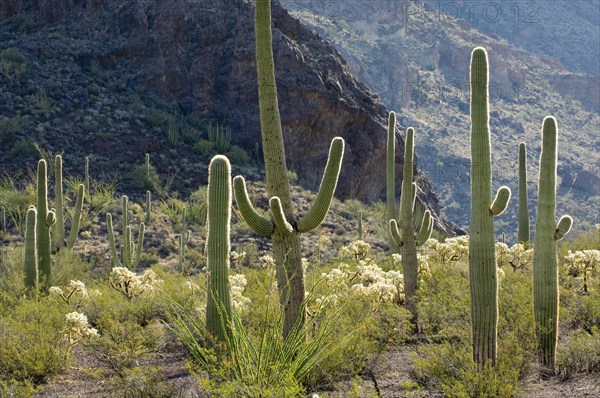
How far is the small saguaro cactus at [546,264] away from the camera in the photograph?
28.3ft

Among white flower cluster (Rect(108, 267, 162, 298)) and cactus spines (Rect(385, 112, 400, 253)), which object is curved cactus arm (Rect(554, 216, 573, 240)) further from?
white flower cluster (Rect(108, 267, 162, 298))

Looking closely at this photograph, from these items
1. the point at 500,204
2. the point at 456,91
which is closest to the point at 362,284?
the point at 500,204

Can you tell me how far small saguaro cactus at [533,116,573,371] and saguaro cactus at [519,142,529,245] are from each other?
703 centimetres

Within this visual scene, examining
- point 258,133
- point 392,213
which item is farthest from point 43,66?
point 392,213

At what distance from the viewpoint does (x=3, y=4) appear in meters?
38.8

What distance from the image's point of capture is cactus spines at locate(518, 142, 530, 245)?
1630cm

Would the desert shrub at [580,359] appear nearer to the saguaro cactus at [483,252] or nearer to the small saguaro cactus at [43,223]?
the saguaro cactus at [483,252]

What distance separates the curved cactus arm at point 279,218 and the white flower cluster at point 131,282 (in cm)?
433

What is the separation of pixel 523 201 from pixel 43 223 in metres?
9.58

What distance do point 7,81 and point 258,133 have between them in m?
10.8

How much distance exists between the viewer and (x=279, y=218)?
8039mm

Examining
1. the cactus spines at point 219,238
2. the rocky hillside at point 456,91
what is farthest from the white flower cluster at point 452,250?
the rocky hillside at point 456,91

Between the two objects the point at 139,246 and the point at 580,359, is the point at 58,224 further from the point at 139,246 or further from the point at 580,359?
the point at 580,359

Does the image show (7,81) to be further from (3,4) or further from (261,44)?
(261,44)
